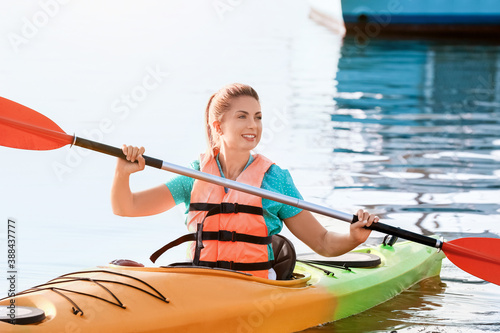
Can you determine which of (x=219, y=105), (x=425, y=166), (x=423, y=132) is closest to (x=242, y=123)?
(x=219, y=105)

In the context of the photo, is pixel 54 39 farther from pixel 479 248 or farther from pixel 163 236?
pixel 479 248

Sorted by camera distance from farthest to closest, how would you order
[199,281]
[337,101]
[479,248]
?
[337,101] < [479,248] < [199,281]

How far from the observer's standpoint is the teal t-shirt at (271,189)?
3543 mm

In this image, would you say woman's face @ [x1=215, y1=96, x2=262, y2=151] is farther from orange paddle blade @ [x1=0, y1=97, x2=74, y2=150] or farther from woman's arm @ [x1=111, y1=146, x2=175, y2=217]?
orange paddle blade @ [x1=0, y1=97, x2=74, y2=150]

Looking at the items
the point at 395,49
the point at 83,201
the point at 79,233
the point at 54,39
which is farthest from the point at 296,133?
the point at 54,39

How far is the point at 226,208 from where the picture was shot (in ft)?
11.4

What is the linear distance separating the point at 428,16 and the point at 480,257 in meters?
20.5

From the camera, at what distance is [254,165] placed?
11.8 ft

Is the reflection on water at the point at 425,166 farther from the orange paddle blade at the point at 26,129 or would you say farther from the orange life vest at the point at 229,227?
the orange paddle blade at the point at 26,129

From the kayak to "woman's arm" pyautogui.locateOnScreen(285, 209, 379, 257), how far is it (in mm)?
205

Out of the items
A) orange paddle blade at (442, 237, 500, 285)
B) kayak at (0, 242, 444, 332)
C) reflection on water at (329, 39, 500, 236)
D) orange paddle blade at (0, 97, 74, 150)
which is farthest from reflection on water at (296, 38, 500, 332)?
orange paddle blade at (0, 97, 74, 150)

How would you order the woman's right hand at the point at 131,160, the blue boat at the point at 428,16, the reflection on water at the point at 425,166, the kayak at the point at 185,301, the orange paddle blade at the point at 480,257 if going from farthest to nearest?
the blue boat at the point at 428,16
the reflection on water at the point at 425,166
the orange paddle blade at the point at 480,257
the woman's right hand at the point at 131,160
the kayak at the point at 185,301

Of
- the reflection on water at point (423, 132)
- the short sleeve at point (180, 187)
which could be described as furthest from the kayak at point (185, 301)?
the reflection on water at point (423, 132)

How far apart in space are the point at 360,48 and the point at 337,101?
9.98 m
